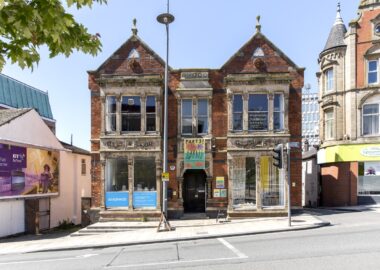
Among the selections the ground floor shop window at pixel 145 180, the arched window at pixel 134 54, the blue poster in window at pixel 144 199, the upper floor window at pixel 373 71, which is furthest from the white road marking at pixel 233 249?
the upper floor window at pixel 373 71

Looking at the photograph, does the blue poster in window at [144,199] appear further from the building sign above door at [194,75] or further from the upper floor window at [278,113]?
the upper floor window at [278,113]

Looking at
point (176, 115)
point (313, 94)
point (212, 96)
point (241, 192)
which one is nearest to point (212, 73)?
point (212, 96)

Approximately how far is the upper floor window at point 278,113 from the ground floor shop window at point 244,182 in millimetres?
2285

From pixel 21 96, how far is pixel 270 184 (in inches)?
1352

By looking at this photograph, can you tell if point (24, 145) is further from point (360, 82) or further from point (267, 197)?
point (360, 82)

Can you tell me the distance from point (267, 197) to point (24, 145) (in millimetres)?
13917

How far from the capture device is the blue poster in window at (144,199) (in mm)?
19281

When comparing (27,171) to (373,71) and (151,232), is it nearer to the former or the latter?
(151,232)

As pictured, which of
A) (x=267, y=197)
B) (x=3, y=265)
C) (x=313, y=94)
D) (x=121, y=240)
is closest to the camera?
(x=3, y=265)

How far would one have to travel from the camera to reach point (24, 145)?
20.2 meters

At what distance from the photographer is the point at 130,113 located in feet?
64.1

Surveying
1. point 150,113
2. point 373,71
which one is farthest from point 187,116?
point 373,71

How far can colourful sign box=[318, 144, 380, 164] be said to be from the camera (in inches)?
908

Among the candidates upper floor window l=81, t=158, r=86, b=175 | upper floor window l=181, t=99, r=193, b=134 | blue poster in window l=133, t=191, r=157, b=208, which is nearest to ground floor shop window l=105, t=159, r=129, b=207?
blue poster in window l=133, t=191, r=157, b=208
